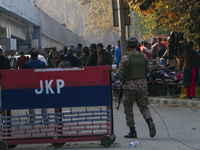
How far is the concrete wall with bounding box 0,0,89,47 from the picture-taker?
30.3m

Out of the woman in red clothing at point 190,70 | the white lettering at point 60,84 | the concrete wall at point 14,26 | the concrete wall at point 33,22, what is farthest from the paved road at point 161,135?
the concrete wall at point 14,26

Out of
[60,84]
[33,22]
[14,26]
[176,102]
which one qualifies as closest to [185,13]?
[176,102]

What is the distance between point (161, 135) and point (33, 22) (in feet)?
103

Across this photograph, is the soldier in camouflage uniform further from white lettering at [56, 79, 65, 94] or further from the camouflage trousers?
white lettering at [56, 79, 65, 94]

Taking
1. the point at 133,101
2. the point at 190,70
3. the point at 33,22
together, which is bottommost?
the point at 133,101

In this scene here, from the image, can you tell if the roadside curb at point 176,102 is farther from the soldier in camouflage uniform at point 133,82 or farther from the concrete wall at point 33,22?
the concrete wall at point 33,22

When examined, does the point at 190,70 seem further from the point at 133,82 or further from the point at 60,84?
the point at 60,84

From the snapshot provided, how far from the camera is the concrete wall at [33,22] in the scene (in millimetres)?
30281

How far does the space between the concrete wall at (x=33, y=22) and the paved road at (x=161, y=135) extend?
1876 centimetres

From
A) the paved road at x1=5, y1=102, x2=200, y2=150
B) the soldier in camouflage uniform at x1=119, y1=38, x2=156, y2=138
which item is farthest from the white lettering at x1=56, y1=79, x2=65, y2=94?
the soldier in camouflage uniform at x1=119, y1=38, x2=156, y2=138

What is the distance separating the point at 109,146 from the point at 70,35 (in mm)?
57955

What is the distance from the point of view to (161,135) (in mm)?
7895

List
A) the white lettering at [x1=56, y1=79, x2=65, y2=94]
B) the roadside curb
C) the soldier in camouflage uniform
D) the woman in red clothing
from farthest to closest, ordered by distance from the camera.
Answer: the woman in red clothing
the roadside curb
the soldier in camouflage uniform
the white lettering at [x1=56, y1=79, x2=65, y2=94]

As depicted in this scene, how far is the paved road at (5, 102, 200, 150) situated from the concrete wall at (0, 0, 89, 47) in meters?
18.8
